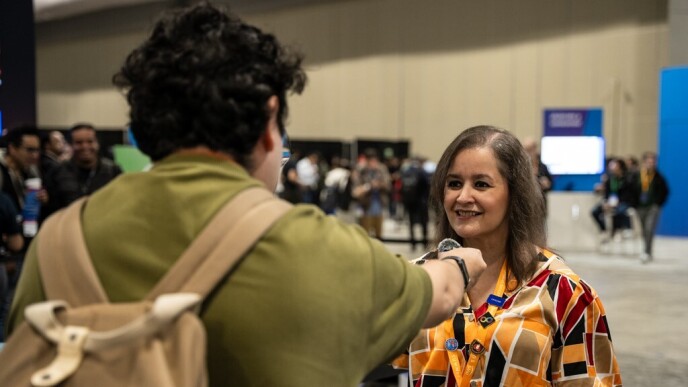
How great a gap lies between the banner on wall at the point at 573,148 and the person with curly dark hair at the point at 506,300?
39.7 ft

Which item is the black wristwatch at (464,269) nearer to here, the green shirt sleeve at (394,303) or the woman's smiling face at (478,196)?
the green shirt sleeve at (394,303)

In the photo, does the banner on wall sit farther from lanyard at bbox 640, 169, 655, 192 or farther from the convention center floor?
lanyard at bbox 640, 169, 655, 192

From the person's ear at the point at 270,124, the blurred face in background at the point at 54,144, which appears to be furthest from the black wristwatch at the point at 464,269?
the blurred face in background at the point at 54,144

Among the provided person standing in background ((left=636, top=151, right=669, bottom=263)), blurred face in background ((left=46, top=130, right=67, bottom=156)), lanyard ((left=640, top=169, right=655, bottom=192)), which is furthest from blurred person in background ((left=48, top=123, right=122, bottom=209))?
lanyard ((left=640, top=169, right=655, bottom=192))

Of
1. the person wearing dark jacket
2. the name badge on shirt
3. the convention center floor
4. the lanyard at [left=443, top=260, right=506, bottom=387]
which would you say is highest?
the name badge on shirt

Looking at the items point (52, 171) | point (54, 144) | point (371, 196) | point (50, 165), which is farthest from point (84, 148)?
point (371, 196)

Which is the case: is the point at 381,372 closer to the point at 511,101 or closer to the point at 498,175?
the point at 498,175

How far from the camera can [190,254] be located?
1.15 m

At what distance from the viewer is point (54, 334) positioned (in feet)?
3.66

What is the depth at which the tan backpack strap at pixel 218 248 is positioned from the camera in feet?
3.76

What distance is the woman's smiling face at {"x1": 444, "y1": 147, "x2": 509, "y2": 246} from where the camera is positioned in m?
2.34

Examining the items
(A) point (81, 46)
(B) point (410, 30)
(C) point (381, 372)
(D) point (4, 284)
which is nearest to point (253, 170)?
(C) point (381, 372)

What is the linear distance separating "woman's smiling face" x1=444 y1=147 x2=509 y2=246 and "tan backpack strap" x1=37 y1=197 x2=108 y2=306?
4.41ft

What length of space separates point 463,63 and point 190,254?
22.2m
